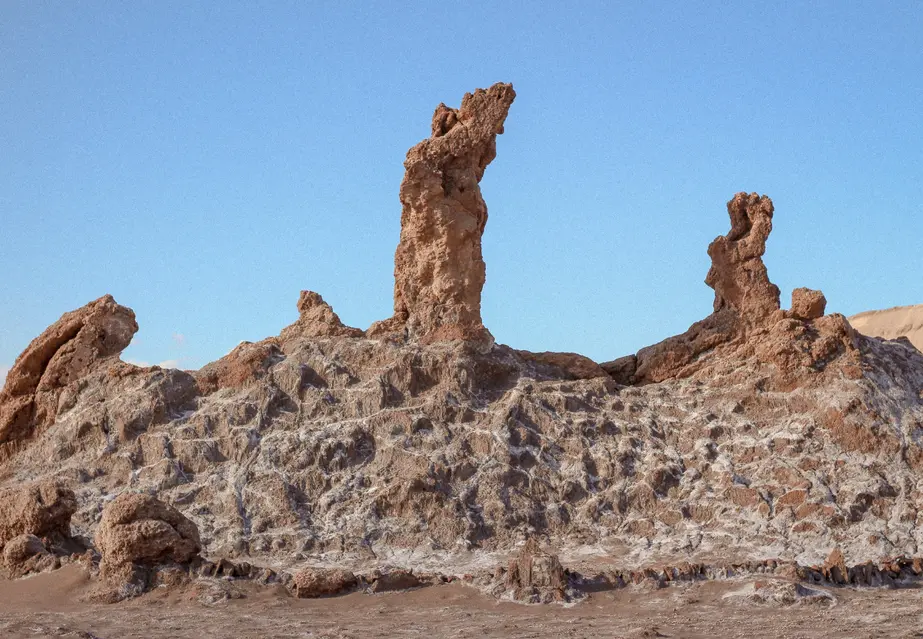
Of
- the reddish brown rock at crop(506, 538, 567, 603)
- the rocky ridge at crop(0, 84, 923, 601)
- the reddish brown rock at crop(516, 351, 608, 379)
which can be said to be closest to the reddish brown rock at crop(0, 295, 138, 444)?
the rocky ridge at crop(0, 84, 923, 601)

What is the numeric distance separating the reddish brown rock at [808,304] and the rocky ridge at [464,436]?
4 cm

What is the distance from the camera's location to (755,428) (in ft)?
71.4

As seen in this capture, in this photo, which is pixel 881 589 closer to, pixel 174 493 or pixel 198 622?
pixel 198 622

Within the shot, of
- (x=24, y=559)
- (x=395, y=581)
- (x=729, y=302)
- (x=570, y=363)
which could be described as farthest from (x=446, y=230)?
(x=24, y=559)

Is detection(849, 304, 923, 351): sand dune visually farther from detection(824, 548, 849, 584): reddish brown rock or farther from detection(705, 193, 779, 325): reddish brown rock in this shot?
detection(824, 548, 849, 584): reddish brown rock

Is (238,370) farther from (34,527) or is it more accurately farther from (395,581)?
(395,581)

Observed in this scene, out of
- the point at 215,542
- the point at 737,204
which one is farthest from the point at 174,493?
the point at 737,204

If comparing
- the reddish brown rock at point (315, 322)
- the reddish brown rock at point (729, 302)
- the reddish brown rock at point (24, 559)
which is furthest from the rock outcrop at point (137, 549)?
the reddish brown rock at point (729, 302)

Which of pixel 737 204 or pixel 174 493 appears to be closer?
pixel 174 493

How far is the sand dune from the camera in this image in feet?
200

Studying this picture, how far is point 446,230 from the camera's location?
2322cm

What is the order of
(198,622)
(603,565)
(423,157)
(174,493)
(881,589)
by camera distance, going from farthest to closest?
(423,157)
(174,493)
(603,565)
(881,589)
(198,622)

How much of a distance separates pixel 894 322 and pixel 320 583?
173 ft

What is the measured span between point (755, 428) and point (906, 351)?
4274mm
